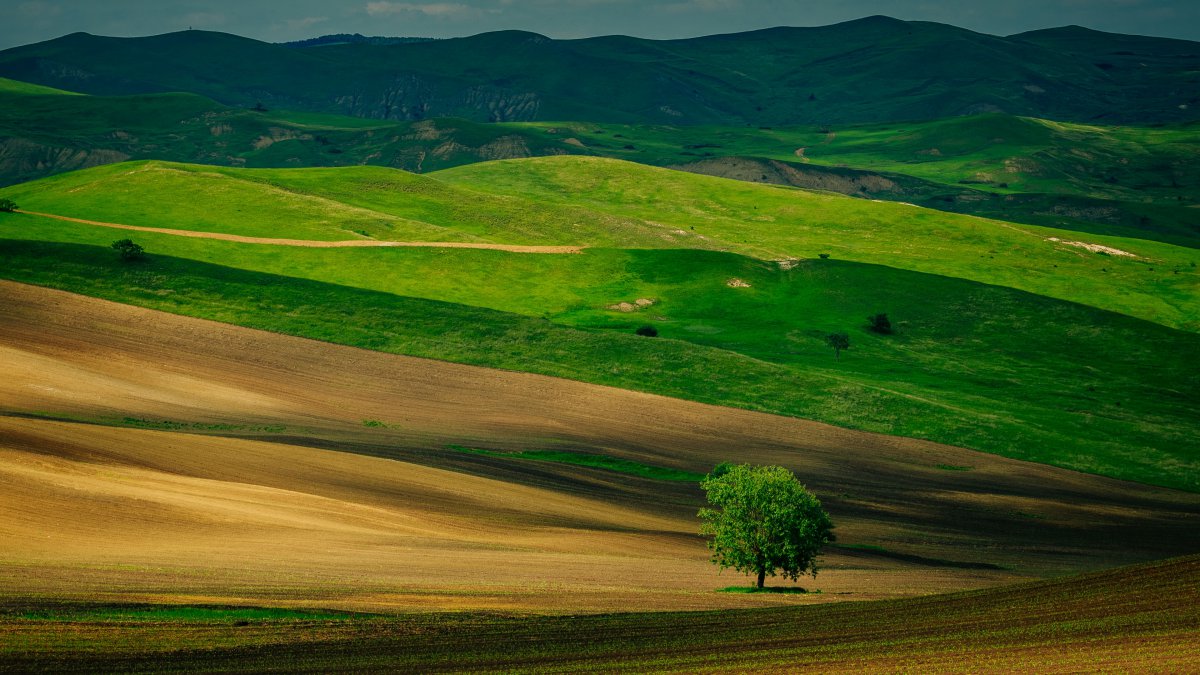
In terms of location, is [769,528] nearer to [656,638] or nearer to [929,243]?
[656,638]

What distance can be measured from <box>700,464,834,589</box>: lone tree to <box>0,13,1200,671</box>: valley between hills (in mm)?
1794

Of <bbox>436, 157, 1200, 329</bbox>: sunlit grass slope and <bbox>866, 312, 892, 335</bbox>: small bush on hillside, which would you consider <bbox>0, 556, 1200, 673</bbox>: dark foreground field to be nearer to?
<bbox>866, 312, 892, 335</bbox>: small bush on hillside

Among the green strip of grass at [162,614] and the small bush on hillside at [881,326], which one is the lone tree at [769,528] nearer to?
the green strip of grass at [162,614]

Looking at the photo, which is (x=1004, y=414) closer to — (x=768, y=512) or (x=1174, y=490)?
(x=1174, y=490)

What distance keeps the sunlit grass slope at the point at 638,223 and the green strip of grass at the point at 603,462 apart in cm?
7084

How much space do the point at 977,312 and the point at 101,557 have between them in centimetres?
10972

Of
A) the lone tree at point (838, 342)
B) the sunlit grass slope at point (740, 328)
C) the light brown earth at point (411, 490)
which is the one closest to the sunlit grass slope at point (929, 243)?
the sunlit grass slope at point (740, 328)

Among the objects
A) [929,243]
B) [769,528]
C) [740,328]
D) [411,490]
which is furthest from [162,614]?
[929,243]

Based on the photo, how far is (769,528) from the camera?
49.2 m

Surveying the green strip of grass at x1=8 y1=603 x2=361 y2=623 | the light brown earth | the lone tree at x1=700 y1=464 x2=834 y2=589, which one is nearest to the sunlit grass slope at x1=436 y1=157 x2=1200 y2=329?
the light brown earth

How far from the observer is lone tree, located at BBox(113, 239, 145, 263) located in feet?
339

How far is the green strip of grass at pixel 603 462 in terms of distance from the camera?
6956 centimetres

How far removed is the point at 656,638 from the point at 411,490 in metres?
27.5

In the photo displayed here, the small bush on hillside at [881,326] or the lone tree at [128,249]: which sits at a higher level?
the lone tree at [128,249]
